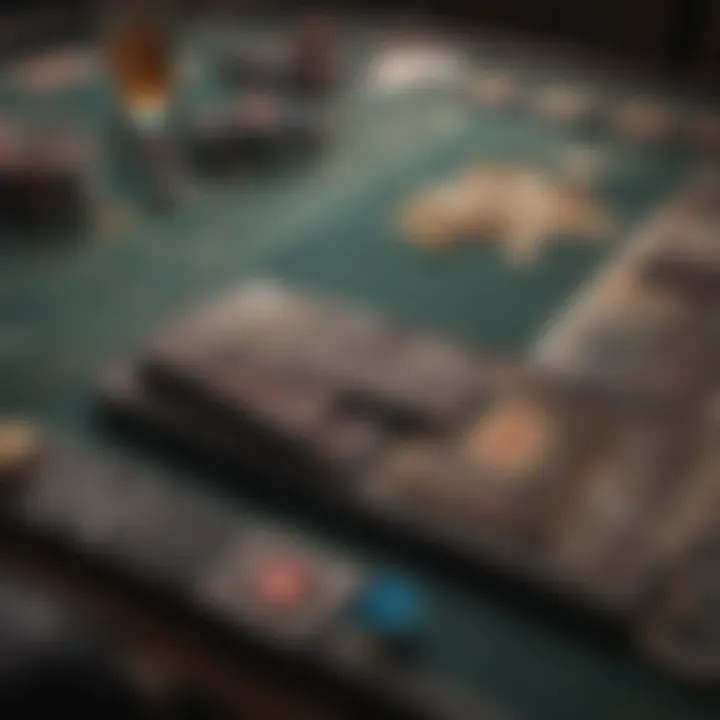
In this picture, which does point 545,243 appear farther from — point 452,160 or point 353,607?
point 353,607

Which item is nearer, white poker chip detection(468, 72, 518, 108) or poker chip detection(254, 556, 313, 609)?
poker chip detection(254, 556, 313, 609)

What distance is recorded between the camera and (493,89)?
1.38 m

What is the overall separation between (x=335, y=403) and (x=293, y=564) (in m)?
0.15

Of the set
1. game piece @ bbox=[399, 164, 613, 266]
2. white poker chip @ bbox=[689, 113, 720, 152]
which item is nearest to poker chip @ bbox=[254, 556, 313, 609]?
game piece @ bbox=[399, 164, 613, 266]

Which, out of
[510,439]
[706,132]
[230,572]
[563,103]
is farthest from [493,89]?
[230,572]

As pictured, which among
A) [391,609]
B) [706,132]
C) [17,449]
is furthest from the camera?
[706,132]

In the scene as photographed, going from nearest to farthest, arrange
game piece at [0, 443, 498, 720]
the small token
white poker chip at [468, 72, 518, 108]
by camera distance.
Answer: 1. game piece at [0, 443, 498, 720]
2. the small token
3. white poker chip at [468, 72, 518, 108]

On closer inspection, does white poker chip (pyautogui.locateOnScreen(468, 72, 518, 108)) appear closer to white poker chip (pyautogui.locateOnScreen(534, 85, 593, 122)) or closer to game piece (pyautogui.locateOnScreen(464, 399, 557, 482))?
white poker chip (pyautogui.locateOnScreen(534, 85, 593, 122))

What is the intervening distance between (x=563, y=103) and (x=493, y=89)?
0.29 feet

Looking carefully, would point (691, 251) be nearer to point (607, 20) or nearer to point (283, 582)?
point (283, 582)

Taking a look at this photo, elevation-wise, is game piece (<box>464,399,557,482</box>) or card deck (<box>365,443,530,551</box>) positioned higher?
game piece (<box>464,399,557,482</box>)

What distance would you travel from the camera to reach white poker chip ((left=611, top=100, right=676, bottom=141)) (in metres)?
1.26

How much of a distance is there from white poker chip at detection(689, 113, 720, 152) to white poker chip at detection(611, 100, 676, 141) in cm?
3

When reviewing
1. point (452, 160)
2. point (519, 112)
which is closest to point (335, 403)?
point (452, 160)
